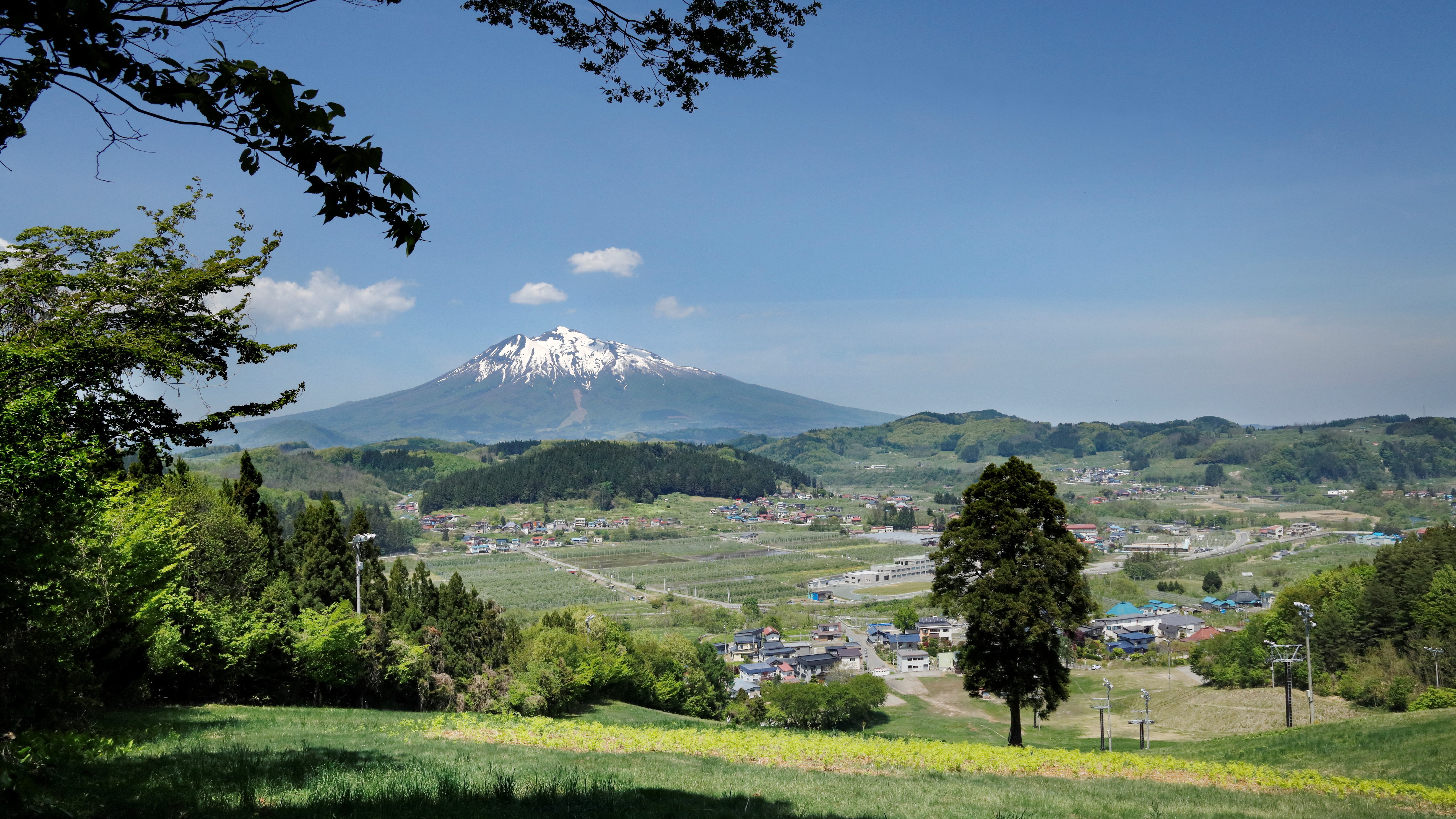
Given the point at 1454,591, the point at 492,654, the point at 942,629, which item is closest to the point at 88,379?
the point at 492,654

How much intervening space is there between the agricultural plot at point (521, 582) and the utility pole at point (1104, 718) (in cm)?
4227

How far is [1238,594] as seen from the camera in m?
80.6

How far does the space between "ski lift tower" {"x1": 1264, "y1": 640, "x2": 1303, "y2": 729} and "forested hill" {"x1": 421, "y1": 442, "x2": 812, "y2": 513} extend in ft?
463

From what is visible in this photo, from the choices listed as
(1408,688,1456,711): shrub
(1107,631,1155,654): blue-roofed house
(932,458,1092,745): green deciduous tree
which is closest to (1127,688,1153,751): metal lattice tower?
(1408,688,1456,711): shrub

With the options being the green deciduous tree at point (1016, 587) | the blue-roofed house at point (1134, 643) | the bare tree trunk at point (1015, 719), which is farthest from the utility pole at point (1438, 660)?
the blue-roofed house at point (1134, 643)

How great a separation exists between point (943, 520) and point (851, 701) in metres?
106

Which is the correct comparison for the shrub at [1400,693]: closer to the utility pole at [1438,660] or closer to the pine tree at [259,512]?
the utility pole at [1438,660]

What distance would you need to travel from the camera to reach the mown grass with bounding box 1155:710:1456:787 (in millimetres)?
11594

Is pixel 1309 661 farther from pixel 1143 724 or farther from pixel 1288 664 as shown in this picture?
pixel 1143 724

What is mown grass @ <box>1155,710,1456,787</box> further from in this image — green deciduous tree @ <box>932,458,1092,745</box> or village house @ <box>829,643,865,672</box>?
village house @ <box>829,643,865,672</box>

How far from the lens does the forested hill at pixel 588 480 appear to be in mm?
169375

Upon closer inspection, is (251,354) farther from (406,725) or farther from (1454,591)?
(1454,591)

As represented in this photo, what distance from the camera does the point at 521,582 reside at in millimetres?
87750

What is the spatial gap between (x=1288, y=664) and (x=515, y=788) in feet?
96.0
